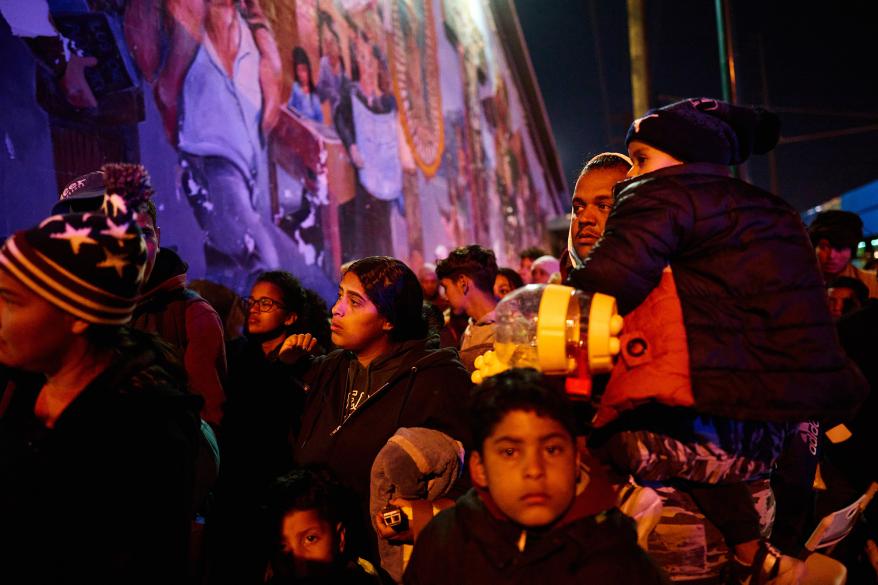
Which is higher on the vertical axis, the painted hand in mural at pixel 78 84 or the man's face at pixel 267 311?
the painted hand in mural at pixel 78 84

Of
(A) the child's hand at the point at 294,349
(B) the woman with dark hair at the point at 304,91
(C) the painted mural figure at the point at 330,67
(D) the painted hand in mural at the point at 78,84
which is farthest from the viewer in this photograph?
(C) the painted mural figure at the point at 330,67

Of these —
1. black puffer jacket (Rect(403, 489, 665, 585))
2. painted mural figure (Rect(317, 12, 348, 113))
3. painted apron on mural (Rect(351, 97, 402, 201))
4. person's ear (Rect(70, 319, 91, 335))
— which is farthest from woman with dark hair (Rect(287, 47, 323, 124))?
black puffer jacket (Rect(403, 489, 665, 585))

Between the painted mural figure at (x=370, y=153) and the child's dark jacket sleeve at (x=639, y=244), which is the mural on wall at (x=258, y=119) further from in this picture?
the child's dark jacket sleeve at (x=639, y=244)

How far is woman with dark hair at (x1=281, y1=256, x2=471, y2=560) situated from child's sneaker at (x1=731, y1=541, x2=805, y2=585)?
4.06 feet

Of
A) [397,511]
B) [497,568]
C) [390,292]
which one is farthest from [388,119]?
[497,568]

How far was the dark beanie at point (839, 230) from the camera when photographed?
242 inches

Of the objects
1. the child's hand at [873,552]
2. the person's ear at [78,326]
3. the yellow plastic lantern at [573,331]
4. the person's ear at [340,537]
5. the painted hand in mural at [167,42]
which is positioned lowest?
the child's hand at [873,552]

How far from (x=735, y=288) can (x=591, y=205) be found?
1044mm

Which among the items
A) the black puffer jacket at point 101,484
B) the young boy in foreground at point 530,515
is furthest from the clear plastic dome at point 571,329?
the black puffer jacket at point 101,484

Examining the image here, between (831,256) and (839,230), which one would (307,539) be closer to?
(831,256)

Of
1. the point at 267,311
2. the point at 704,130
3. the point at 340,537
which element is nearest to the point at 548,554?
the point at 704,130

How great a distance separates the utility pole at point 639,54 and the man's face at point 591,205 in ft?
33.3

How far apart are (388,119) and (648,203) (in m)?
9.78

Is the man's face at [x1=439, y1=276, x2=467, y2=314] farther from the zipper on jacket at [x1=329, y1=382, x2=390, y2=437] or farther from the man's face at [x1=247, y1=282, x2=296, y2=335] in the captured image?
the zipper on jacket at [x1=329, y1=382, x2=390, y2=437]
